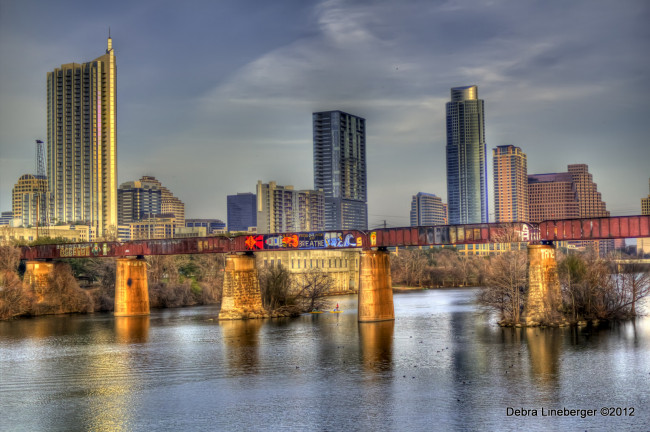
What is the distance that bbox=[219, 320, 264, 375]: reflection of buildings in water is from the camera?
56062mm

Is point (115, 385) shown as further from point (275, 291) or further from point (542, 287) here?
point (275, 291)

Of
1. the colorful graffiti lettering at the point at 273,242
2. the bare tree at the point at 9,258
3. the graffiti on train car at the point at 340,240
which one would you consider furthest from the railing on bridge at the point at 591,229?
the bare tree at the point at 9,258

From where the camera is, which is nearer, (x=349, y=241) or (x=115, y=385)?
(x=115, y=385)

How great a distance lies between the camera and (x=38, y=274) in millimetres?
111750

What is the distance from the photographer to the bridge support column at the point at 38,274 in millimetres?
110750

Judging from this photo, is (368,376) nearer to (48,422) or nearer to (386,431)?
(386,431)

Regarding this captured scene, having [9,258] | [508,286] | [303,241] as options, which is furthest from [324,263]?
[508,286]

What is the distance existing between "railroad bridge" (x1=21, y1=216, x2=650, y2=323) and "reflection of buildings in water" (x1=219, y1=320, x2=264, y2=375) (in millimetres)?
5737

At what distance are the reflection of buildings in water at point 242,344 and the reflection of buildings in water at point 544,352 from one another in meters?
19.0

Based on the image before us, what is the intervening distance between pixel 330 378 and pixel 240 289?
4127 centimetres

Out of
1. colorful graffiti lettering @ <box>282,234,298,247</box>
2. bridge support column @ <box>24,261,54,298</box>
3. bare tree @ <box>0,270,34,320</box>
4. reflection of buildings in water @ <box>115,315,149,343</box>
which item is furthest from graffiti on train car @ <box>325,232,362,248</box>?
bridge support column @ <box>24,261,54,298</box>

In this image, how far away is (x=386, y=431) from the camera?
→ 36906 mm

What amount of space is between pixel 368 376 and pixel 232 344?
20.1 m

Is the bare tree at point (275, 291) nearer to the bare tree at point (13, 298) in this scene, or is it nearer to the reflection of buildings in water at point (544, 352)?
the bare tree at point (13, 298)
